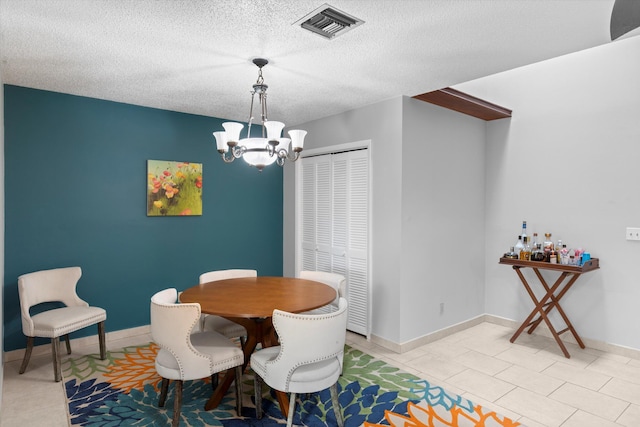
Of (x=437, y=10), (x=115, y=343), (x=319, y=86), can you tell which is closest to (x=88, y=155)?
(x=115, y=343)

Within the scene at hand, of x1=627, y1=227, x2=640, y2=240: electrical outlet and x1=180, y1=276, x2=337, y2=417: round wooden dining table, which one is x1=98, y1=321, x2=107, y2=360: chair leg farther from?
x1=627, y1=227, x2=640, y2=240: electrical outlet

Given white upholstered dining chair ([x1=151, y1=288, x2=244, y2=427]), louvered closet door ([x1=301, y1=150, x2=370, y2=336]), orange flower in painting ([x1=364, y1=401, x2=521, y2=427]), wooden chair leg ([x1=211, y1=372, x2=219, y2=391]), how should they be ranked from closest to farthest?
1. white upholstered dining chair ([x1=151, y1=288, x2=244, y2=427])
2. orange flower in painting ([x1=364, y1=401, x2=521, y2=427])
3. wooden chair leg ([x1=211, y1=372, x2=219, y2=391])
4. louvered closet door ([x1=301, y1=150, x2=370, y2=336])

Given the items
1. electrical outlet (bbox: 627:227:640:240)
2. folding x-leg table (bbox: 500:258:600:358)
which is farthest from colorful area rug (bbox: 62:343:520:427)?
electrical outlet (bbox: 627:227:640:240)

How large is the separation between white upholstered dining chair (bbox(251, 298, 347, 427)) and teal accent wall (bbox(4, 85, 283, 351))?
7.60 feet

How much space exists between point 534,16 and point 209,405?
122 inches

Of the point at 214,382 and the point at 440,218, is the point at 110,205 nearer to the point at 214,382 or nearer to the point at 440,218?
the point at 214,382

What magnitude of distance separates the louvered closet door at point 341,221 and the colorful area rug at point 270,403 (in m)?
0.96

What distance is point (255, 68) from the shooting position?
2.94m

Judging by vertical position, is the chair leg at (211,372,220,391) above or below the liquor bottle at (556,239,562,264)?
below

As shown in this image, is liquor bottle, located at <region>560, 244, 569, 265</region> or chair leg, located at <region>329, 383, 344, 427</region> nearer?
chair leg, located at <region>329, 383, 344, 427</region>

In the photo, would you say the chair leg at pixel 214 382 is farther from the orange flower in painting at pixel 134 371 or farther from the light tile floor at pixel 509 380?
the light tile floor at pixel 509 380

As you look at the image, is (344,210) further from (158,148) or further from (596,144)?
(596,144)

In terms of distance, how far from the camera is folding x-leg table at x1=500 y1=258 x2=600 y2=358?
3516mm

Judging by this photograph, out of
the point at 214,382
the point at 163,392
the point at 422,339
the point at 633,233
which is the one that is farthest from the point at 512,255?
the point at 163,392
